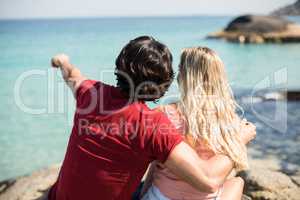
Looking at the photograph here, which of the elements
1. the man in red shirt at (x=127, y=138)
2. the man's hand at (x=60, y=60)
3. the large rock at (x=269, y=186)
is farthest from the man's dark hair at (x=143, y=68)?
the large rock at (x=269, y=186)

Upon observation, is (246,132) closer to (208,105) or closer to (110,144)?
(208,105)

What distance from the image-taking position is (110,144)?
2398 millimetres

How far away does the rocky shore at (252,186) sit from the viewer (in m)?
4.47

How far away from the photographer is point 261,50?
29422 millimetres

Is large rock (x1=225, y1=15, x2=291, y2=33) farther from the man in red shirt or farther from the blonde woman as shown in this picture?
the man in red shirt

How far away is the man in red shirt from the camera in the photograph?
235cm

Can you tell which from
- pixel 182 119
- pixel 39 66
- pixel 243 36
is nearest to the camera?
pixel 182 119

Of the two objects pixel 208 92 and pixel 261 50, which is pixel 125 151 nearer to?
pixel 208 92

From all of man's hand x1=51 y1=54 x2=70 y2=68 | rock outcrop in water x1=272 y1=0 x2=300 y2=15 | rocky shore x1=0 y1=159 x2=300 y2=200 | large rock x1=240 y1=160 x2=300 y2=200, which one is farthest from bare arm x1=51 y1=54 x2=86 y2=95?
rock outcrop in water x1=272 y1=0 x2=300 y2=15

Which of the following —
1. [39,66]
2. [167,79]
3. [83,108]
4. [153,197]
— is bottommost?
[39,66]

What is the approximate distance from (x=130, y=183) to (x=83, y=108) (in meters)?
0.49

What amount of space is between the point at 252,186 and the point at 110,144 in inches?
103

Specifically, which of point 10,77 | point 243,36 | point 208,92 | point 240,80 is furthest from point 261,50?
point 208,92

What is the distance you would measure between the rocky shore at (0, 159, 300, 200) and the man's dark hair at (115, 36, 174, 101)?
2077 mm
